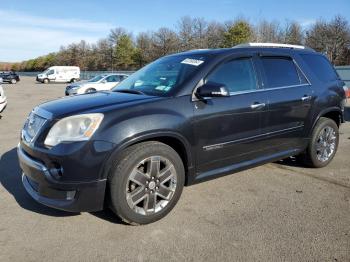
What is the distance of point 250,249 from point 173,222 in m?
0.88

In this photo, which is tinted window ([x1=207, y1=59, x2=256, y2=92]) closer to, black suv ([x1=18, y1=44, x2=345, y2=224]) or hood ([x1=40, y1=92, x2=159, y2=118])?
black suv ([x1=18, y1=44, x2=345, y2=224])

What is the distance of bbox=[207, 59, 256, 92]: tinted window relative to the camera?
4301mm

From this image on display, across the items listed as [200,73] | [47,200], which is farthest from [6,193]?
[200,73]

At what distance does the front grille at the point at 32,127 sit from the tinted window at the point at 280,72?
9.19 ft

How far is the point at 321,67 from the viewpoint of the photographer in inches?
227

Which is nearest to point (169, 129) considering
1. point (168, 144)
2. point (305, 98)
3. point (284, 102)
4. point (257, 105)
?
point (168, 144)

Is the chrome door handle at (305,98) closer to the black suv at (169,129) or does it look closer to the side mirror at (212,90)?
the black suv at (169,129)

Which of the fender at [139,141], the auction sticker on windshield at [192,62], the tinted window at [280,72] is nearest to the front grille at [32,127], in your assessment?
the fender at [139,141]

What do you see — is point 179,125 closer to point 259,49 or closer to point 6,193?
point 259,49

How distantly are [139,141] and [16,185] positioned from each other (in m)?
2.30

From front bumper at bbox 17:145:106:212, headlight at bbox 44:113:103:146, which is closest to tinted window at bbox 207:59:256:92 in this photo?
headlight at bbox 44:113:103:146

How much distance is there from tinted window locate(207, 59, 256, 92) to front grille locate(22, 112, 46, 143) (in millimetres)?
1858

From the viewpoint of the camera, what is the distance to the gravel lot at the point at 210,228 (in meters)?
3.23

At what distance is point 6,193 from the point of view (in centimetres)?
466
